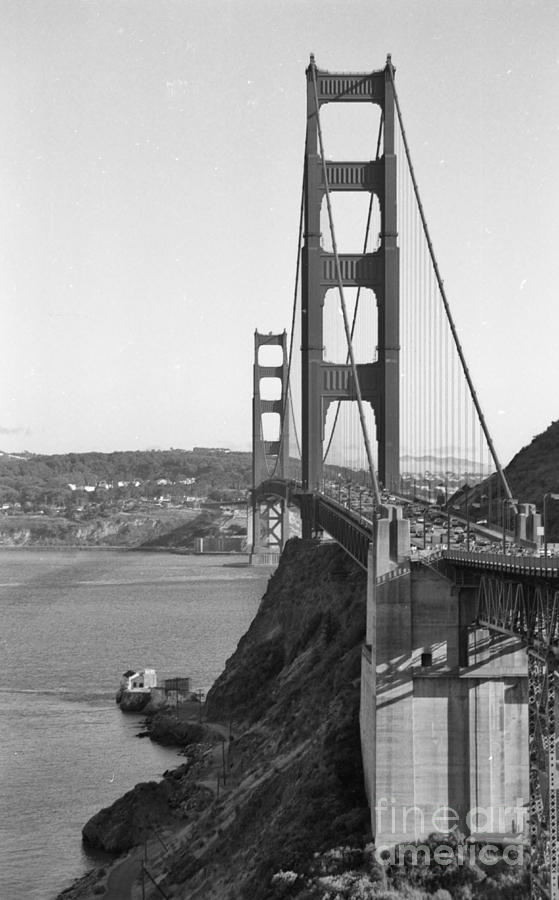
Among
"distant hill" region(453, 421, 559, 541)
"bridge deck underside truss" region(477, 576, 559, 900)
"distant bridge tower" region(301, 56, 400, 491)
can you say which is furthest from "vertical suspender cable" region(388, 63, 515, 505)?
"distant hill" region(453, 421, 559, 541)

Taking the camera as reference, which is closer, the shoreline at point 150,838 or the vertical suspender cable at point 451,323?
the vertical suspender cable at point 451,323

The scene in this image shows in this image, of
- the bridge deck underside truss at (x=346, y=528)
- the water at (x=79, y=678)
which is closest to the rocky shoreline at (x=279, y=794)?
the bridge deck underside truss at (x=346, y=528)

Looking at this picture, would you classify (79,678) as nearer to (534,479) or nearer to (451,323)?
(534,479)

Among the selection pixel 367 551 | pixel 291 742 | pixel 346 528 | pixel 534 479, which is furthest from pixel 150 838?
pixel 534 479

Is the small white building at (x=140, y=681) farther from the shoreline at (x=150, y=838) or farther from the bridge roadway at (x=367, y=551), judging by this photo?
the shoreline at (x=150, y=838)

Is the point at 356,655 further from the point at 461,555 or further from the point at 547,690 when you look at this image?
the point at 547,690

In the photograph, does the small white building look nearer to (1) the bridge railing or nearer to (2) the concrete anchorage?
(2) the concrete anchorage
